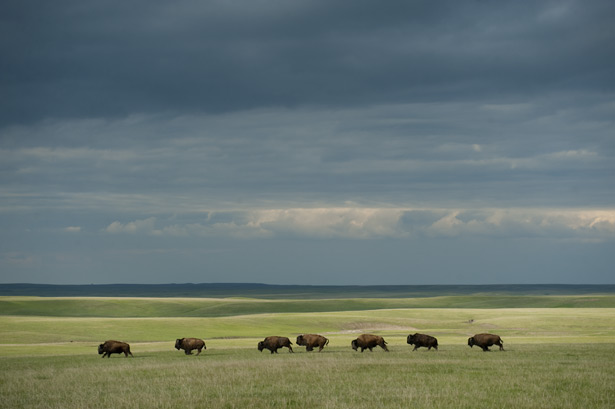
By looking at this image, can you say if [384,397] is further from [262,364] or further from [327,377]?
[262,364]

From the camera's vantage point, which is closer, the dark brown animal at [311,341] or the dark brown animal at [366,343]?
the dark brown animal at [366,343]

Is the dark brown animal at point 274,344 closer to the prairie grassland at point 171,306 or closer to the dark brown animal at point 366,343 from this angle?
the dark brown animal at point 366,343

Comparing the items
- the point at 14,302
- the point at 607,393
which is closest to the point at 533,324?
the point at 607,393

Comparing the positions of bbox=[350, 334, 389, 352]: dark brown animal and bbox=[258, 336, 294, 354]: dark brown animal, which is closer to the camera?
bbox=[350, 334, 389, 352]: dark brown animal

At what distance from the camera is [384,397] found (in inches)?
798

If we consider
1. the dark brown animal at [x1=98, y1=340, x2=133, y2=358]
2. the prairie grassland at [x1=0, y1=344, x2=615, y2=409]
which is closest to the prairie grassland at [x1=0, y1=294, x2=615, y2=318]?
the dark brown animal at [x1=98, y1=340, x2=133, y2=358]

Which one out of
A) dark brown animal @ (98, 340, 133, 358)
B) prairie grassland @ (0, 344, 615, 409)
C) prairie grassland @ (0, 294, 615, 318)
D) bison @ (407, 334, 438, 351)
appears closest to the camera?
prairie grassland @ (0, 344, 615, 409)

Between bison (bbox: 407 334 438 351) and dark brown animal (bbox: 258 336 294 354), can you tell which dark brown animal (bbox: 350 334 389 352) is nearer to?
bison (bbox: 407 334 438 351)

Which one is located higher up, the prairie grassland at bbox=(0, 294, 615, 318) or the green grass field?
the green grass field

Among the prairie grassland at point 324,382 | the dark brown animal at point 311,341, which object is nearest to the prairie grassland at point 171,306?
the dark brown animal at point 311,341

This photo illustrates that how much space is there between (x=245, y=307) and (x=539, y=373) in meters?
106

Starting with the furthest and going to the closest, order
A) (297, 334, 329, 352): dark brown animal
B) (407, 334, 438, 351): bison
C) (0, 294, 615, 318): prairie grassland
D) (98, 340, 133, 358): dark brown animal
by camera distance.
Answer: (0, 294, 615, 318): prairie grassland < (297, 334, 329, 352): dark brown animal < (407, 334, 438, 351): bison < (98, 340, 133, 358): dark brown animal

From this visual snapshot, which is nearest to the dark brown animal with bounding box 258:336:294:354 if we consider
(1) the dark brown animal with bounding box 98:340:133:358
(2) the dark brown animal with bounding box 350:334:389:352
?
(2) the dark brown animal with bounding box 350:334:389:352

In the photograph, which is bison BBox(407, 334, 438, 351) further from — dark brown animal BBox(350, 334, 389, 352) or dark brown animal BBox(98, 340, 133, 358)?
dark brown animal BBox(98, 340, 133, 358)
